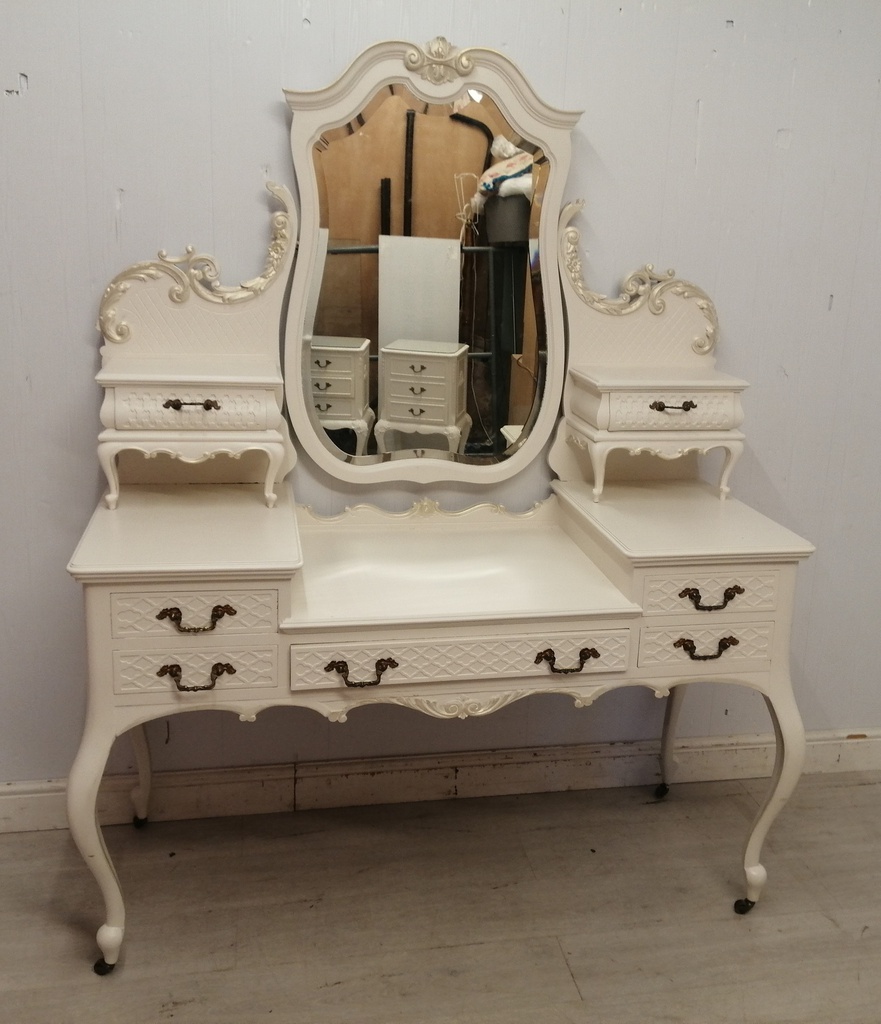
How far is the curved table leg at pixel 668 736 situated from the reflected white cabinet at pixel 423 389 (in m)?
0.98

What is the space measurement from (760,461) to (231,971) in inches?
71.5

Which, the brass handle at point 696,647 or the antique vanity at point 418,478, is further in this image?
the brass handle at point 696,647

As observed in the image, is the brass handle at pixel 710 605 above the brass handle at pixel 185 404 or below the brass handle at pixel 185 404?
below

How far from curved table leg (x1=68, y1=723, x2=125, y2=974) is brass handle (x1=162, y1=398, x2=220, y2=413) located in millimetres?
664

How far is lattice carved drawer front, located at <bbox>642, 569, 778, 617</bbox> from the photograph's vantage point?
212cm

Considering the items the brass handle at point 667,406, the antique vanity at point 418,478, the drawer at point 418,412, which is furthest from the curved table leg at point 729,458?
the drawer at point 418,412

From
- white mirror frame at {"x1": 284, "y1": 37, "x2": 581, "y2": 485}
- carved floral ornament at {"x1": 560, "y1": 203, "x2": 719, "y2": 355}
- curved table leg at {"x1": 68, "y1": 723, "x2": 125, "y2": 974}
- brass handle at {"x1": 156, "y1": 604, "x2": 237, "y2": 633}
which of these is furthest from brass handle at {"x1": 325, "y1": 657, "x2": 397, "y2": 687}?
carved floral ornament at {"x1": 560, "y1": 203, "x2": 719, "y2": 355}

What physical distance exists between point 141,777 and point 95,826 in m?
0.55

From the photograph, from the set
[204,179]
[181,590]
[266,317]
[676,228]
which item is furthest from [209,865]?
[676,228]

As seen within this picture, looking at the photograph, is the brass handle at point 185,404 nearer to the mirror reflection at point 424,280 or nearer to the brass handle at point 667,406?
the mirror reflection at point 424,280

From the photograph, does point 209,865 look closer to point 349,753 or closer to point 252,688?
point 349,753

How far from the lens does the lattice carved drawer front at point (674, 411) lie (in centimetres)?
→ 232

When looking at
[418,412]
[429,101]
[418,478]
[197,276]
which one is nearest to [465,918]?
[418,478]

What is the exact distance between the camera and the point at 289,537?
208 cm
